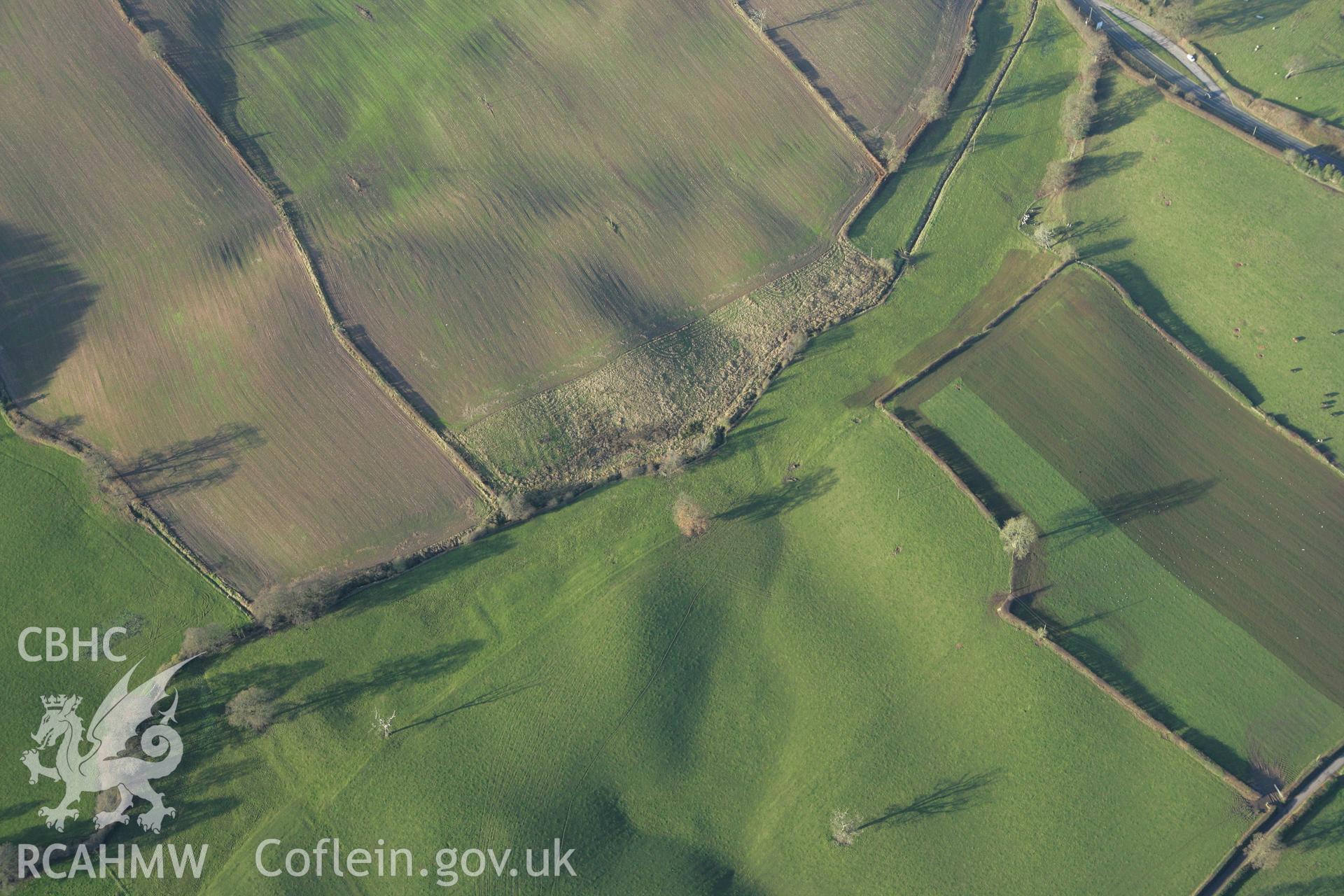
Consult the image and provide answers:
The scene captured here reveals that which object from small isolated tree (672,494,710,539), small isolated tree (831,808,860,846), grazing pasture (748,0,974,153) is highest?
grazing pasture (748,0,974,153)

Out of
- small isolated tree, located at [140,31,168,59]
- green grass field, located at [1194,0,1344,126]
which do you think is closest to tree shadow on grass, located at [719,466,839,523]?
green grass field, located at [1194,0,1344,126]

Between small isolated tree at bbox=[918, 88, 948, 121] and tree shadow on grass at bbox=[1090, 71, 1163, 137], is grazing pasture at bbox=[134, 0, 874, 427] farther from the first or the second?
tree shadow on grass at bbox=[1090, 71, 1163, 137]

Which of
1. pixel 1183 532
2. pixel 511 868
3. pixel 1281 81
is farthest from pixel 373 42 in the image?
pixel 1281 81

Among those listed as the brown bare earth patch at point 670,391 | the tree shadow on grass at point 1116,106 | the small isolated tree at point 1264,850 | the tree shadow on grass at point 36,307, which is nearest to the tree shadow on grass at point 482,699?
the brown bare earth patch at point 670,391

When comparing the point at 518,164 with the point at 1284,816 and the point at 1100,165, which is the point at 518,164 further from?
the point at 1284,816

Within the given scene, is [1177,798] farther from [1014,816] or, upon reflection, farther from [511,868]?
[511,868]
